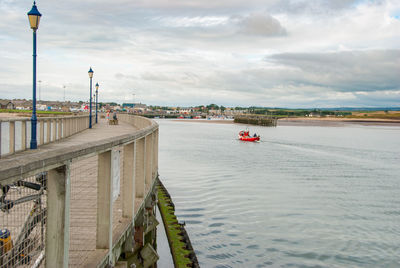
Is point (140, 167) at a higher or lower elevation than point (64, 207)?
lower

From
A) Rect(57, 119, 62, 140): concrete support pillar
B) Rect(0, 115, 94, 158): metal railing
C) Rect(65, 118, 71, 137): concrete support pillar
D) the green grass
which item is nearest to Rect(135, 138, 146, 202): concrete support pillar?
the green grass

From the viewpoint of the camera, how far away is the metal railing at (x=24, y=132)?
11289 millimetres

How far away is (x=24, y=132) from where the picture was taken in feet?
41.1

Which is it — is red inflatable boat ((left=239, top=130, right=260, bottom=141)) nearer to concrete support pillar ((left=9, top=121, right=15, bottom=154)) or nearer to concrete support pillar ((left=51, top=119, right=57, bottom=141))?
concrete support pillar ((left=51, top=119, right=57, bottom=141))

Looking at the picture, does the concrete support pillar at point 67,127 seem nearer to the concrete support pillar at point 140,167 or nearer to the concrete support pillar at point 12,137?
the concrete support pillar at point 12,137

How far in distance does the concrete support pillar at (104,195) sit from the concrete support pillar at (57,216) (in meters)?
1.13

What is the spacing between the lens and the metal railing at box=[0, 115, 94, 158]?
1129cm

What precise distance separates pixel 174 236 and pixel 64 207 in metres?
9.16

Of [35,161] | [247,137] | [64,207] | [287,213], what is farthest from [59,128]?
[247,137]

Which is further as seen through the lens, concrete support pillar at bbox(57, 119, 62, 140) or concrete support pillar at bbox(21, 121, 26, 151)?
concrete support pillar at bbox(57, 119, 62, 140)

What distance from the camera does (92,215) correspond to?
21.0ft

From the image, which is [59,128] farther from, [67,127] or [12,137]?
[12,137]

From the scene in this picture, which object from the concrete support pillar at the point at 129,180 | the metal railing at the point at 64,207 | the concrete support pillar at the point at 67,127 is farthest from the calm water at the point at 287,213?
the concrete support pillar at the point at 67,127

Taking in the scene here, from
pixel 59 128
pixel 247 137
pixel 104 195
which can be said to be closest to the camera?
pixel 104 195
